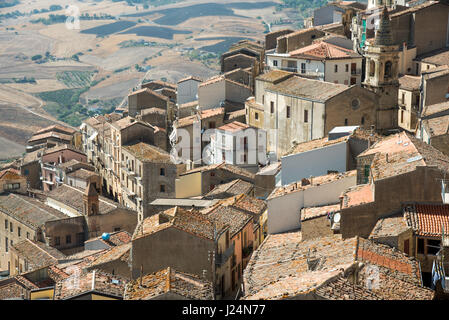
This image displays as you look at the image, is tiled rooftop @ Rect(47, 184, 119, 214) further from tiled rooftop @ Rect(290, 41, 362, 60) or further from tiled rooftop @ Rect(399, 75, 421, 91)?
tiled rooftop @ Rect(399, 75, 421, 91)

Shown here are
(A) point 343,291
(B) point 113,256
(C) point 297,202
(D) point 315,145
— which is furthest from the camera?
(D) point 315,145

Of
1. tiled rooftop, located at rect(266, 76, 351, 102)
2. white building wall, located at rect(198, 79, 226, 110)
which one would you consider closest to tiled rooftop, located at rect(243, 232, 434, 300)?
tiled rooftop, located at rect(266, 76, 351, 102)

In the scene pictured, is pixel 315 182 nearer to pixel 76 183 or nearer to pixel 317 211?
pixel 317 211

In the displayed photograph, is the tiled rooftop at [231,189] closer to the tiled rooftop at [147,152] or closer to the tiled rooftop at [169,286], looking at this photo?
the tiled rooftop at [147,152]

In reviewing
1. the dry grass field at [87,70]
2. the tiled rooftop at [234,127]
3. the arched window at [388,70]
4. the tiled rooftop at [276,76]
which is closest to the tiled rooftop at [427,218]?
the arched window at [388,70]

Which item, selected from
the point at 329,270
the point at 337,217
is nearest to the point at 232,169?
the point at 337,217

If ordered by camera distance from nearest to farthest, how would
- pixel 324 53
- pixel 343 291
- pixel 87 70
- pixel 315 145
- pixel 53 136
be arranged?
pixel 343 291 < pixel 315 145 < pixel 324 53 < pixel 53 136 < pixel 87 70

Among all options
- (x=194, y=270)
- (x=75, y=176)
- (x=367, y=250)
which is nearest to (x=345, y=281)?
(x=367, y=250)
